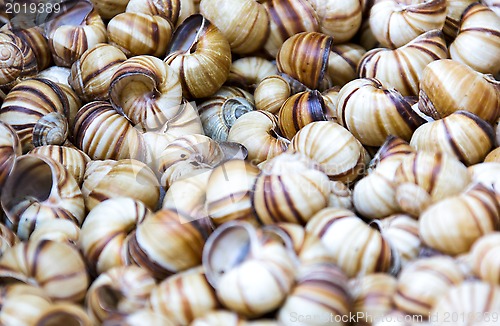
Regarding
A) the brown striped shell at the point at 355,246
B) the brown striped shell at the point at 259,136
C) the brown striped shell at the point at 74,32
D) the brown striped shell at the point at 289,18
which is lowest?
the brown striped shell at the point at 259,136

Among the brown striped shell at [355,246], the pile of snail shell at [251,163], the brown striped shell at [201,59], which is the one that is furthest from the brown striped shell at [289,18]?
the brown striped shell at [355,246]

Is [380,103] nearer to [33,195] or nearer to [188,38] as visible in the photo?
[188,38]

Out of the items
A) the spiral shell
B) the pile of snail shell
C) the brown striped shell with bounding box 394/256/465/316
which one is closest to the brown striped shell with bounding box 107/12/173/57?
the pile of snail shell

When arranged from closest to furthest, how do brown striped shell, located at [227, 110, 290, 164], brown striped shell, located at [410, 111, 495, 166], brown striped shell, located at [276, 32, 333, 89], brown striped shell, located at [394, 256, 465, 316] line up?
brown striped shell, located at [394, 256, 465, 316] → brown striped shell, located at [410, 111, 495, 166] → brown striped shell, located at [227, 110, 290, 164] → brown striped shell, located at [276, 32, 333, 89]

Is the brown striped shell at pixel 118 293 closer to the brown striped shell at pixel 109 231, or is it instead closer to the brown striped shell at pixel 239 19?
the brown striped shell at pixel 109 231

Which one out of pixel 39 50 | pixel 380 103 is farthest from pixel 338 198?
pixel 39 50

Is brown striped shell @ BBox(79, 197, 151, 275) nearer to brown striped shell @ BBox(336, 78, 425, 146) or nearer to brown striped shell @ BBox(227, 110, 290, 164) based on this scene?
brown striped shell @ BBox(227, 110, 290, 164)
